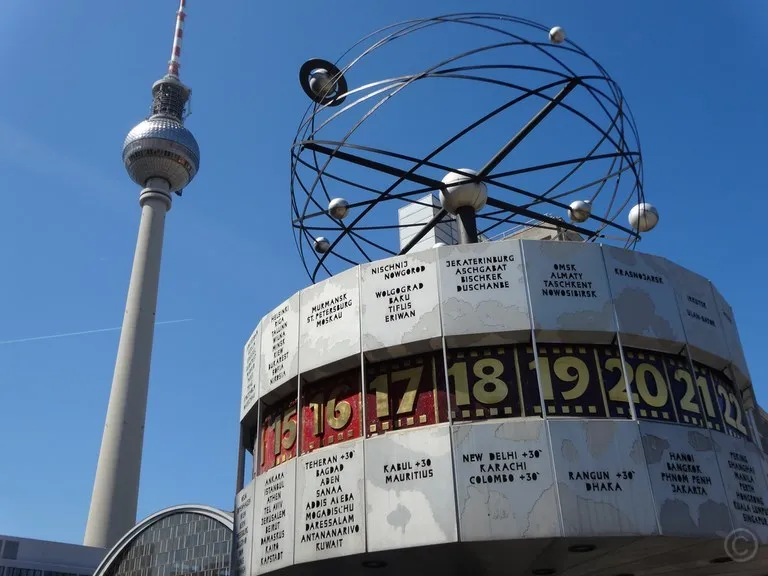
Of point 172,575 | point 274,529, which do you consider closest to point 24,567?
point 172,575

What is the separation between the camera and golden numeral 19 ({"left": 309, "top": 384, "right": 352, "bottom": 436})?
57.4 feet

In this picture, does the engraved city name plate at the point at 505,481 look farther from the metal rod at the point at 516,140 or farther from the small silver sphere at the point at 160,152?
the small silver sphere at the point at 160,152

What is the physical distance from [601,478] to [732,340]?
259 inches

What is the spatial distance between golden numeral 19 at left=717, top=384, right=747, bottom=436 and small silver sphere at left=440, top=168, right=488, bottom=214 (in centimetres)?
808

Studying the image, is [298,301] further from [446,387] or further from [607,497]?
[607,497]

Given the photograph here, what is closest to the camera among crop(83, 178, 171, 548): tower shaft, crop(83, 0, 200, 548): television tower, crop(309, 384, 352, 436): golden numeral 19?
crop(309, 384, 352, 436): golden numeral 19

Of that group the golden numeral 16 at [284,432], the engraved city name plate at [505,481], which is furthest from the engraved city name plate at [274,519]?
the engraved city name plate at [505,481]

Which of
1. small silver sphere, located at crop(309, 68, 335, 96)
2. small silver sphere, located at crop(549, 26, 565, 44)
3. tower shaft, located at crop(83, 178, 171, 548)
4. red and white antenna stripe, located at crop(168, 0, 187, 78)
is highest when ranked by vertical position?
red and white antenna stripe, located at crop(168, 0, 187, 78)

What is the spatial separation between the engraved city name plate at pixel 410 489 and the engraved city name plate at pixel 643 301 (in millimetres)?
5058

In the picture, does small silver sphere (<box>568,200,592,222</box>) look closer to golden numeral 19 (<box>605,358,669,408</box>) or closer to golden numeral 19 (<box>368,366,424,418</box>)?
golden numeral 19 (<box>605,358,669,408</box>)

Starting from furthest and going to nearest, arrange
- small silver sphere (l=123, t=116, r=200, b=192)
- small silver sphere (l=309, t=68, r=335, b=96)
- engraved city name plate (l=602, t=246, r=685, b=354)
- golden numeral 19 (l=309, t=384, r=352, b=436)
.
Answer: small silver sphere (l=123, t=116, r=200, b=192), small silver sphere (l=309, t=68, r=335, b=96), golden numeral 19 (l=309, t=384, r=352, b=436), engraved city name plate (l=602, t=246, r=685, b=354)

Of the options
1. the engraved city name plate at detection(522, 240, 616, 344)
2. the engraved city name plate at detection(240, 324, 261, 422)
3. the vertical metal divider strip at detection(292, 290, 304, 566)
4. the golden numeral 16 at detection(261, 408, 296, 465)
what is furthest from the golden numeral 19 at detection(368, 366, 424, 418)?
the engraved city name plate at detection(240, 324, 261, 422)

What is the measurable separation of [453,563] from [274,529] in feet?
14.2

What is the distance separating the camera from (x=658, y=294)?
17.8 m
